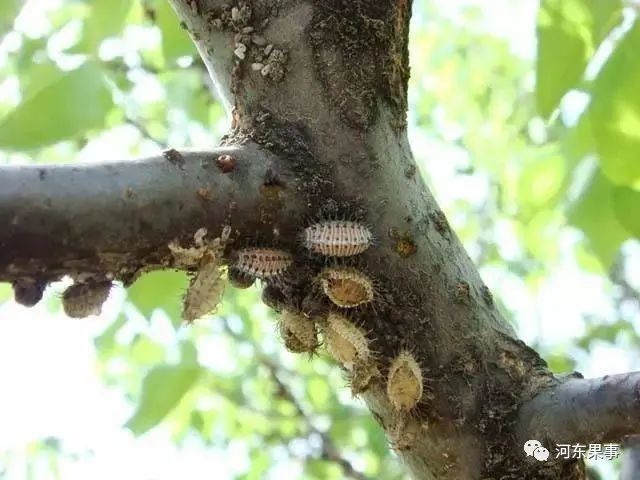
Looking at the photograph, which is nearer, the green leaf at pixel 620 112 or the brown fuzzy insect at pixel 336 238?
the brown fuzzy insect at pixel 336 238

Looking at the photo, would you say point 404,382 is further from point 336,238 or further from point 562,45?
point 562,45

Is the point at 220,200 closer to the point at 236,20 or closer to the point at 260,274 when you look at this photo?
the point at 260,274

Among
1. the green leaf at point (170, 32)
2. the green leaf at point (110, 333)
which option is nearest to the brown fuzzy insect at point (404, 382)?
the green leaf at point (170, 32)

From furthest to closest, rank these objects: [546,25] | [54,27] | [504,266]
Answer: [504,266] → [54,27] → [546,25]

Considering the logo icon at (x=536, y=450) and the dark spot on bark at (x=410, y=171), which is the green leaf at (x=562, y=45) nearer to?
the dark spot on bark at (x=410, y=171)

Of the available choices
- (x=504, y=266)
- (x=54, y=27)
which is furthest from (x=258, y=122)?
(x=504, y=266)

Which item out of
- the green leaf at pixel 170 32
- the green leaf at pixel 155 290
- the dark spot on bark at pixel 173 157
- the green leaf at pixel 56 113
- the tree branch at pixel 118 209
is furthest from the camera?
the green leaf at pixel 170 32
